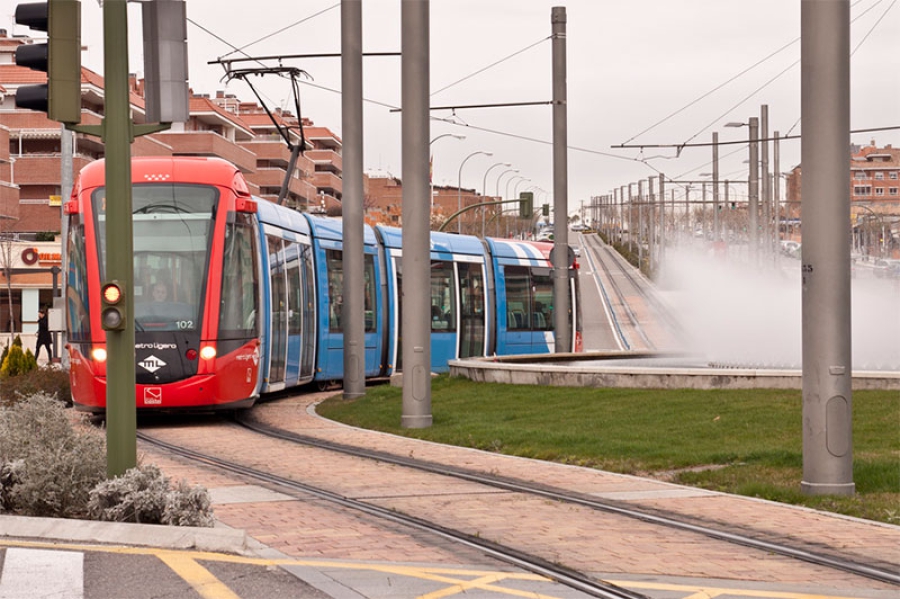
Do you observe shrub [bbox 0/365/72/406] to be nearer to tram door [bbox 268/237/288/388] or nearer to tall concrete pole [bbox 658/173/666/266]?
tram door [bbox 268/237/288/388]

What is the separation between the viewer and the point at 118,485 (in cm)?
936

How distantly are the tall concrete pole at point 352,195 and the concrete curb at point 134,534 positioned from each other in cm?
1526

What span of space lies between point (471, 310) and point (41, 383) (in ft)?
37.3

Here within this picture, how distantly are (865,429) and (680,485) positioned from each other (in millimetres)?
3482

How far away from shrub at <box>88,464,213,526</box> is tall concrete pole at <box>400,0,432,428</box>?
31.5ft

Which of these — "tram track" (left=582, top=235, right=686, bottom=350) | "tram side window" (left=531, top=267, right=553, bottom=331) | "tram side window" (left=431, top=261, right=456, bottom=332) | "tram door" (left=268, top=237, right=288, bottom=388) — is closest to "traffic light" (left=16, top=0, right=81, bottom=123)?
"tram door" (left=268, top=237, right=288, bottom=388)

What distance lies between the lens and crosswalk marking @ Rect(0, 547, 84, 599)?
7.41 m

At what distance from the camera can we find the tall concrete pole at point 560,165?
29.7m

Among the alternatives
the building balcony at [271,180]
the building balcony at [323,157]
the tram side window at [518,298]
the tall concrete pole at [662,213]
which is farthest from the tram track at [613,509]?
the building balcony at [323,157]

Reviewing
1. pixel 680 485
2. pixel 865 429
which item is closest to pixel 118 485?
pixel 680 485

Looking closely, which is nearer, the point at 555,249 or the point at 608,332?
the point at 555,249

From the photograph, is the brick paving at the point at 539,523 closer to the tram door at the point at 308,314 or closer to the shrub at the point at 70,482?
the shrub at the point at 70,482

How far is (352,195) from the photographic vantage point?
2452 cm

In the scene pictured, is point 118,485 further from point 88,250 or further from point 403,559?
point 88,250
